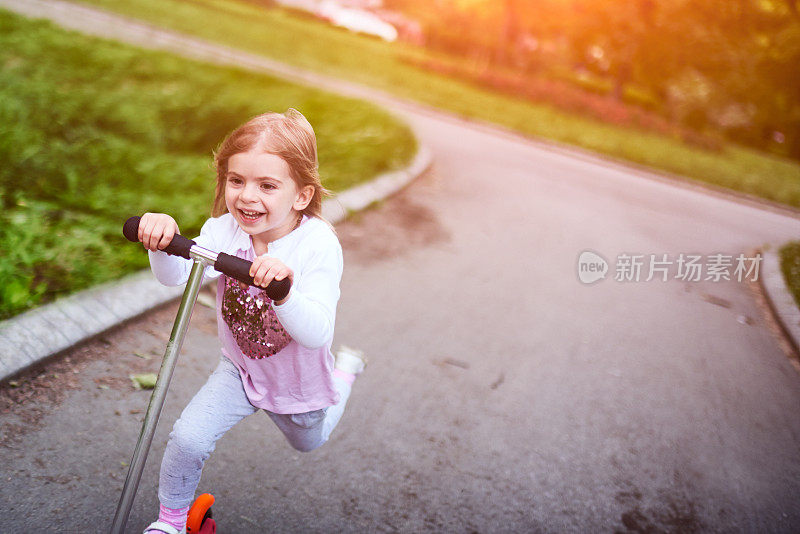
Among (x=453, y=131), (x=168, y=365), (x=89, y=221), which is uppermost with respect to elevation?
(x=168, y=365)

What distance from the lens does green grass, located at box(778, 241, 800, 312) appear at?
644 cm

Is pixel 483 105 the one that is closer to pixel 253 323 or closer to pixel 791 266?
pixel 791 266

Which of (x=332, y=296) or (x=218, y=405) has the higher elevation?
(x=332, y=296)

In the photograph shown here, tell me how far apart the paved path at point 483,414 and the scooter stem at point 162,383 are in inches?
17.7

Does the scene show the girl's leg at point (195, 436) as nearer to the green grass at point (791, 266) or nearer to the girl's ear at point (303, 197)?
the girl's ear at point (303, 197)

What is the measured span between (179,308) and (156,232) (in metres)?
0.24

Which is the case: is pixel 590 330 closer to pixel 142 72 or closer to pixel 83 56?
pixel 142 72

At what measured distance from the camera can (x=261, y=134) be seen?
198 cm

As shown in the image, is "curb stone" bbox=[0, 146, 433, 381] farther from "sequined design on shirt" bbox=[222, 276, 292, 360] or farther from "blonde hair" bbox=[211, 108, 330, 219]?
"blonde hair" bbox=[211, 108, 330, 219]

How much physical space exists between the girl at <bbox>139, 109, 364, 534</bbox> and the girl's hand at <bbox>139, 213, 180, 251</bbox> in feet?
0.18

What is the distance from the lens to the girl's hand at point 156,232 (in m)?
1.75

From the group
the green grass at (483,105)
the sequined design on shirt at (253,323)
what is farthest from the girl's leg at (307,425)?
the green grass at (483,105)

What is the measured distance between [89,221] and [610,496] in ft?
11.2

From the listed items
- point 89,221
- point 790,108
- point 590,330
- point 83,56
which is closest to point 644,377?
point 590,330
